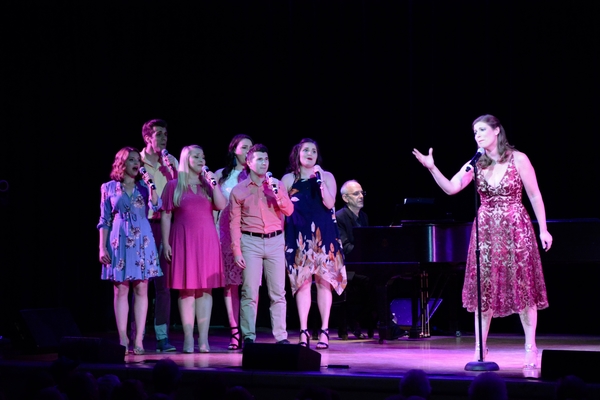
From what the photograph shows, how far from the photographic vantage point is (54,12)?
9734mm

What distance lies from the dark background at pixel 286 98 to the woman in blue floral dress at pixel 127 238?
2.24 m

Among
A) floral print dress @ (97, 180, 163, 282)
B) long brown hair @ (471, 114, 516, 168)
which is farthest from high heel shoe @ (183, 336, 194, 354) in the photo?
long brown hair @ (471, 114, 516, 168)

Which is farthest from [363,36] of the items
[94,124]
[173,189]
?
[173,189]

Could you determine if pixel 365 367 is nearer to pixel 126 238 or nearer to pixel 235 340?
pixel 235 340

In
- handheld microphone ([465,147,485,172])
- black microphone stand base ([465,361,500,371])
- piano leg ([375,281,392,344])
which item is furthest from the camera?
piano leg ([375,281,392,344])

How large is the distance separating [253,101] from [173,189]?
372 cm

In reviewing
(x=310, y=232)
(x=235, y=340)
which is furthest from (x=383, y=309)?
(x=235, y=340)

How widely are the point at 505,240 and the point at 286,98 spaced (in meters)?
4.99

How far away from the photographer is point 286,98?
10195mm

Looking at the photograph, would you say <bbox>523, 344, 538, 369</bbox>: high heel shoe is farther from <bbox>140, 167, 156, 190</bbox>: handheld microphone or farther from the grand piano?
<bbox>140, 167, 156, 190</bbox>: handheld microphone

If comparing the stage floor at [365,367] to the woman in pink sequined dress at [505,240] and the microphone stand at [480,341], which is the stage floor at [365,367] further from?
the woman in pink sequined dress at [505,240]

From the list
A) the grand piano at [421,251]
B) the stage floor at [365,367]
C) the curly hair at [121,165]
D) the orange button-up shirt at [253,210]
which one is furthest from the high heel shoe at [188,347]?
the grand piano at [421,251]

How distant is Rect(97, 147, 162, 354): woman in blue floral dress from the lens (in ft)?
22.1

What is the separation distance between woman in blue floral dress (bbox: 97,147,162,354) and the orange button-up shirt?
0.65 meters
